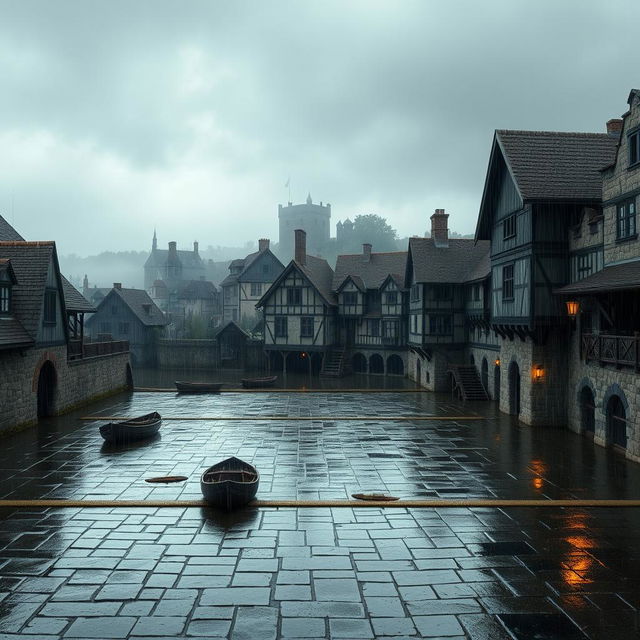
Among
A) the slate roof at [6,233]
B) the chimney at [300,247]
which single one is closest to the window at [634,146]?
the slate roof at [6,233]

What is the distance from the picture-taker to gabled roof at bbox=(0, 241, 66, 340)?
22.9 meters

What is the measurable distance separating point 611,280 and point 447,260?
69.2 ft

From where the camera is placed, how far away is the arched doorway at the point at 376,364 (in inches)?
1874

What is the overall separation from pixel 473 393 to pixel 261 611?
2529cm

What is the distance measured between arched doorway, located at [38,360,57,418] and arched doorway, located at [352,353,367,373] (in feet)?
89.5

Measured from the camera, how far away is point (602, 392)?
20.1 metres

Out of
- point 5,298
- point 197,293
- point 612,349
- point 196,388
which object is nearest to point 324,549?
point 612,349

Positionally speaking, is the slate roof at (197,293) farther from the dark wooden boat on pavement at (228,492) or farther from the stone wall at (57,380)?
the dark wooden boat on pavement at (228,492)

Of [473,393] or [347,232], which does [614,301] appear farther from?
[347,232]

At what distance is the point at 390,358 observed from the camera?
153ft

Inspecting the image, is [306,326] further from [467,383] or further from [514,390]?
[514,390]

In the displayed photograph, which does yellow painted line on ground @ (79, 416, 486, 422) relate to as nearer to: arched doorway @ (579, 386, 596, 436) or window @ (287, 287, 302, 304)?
arched doorway @ (579, 386, 596, 436)

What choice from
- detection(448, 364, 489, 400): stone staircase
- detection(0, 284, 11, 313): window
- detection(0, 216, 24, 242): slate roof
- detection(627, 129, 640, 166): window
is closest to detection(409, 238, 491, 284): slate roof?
detection(448, 364, 489, 400): stone staircase

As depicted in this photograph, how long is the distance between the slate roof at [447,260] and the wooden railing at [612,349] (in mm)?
14999
